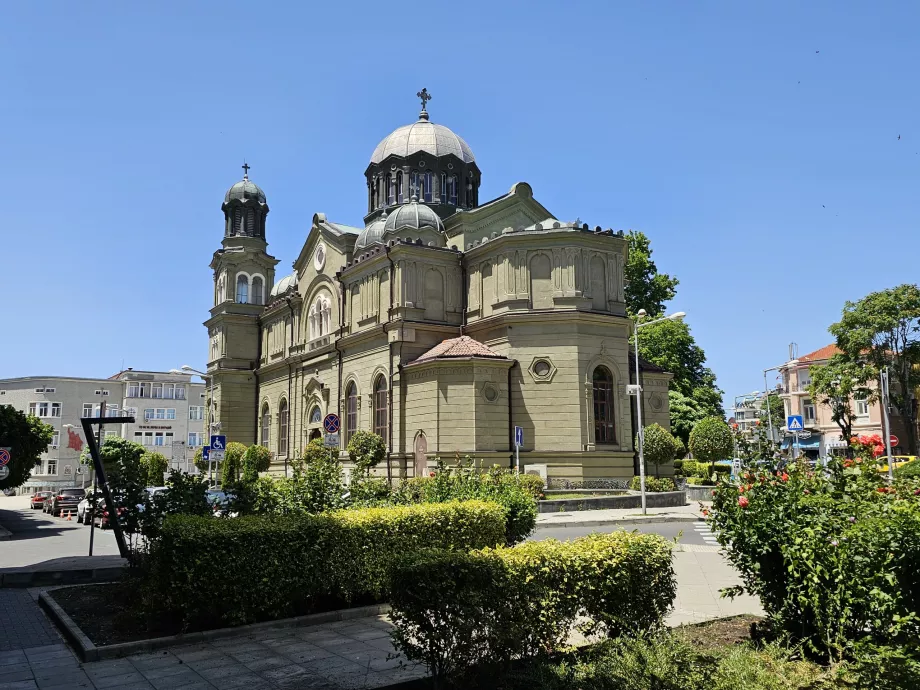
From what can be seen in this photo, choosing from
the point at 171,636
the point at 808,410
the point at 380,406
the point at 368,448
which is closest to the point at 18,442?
the point at 368,448

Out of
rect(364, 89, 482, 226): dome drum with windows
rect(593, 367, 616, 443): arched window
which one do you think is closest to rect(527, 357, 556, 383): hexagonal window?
rect(593, 367, 616, 443): arched window

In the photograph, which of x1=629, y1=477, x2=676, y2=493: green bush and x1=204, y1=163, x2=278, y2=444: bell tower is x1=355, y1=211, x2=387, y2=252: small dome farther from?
x1=629, y1=477, x2=676, y2=493: green bush

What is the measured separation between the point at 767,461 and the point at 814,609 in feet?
6.28

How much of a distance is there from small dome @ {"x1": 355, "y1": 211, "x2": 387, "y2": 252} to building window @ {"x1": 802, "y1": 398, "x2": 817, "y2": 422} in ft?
170

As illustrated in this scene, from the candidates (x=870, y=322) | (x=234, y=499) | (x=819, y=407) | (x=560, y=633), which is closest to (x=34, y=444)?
(x=234, y=499)

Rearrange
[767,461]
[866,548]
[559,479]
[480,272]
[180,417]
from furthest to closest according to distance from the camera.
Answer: [180,417]
[480,272]
[559,479]
[767,461]
[866,548]

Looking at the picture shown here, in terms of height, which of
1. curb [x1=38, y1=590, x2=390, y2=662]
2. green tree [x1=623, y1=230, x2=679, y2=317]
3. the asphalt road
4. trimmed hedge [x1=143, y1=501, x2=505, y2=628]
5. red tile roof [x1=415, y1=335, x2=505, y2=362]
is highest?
green tree [x1=623, y1=230, x2=679, y2=317]

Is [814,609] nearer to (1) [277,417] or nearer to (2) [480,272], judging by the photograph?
(2) [480,272]

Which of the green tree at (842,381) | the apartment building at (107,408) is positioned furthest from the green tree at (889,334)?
the apartment building at (107,408)

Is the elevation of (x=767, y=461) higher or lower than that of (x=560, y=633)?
higher

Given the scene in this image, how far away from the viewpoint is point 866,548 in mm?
6699

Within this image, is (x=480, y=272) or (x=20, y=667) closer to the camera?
(x=20, y=667)

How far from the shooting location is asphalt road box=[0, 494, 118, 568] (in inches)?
762

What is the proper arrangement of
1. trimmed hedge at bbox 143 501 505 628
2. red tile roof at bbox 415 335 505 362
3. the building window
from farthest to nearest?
1. the building window
2. red tile roof at bbox 415 335 505 362
3. trimmed hedge at bbox 143 501 505 628
